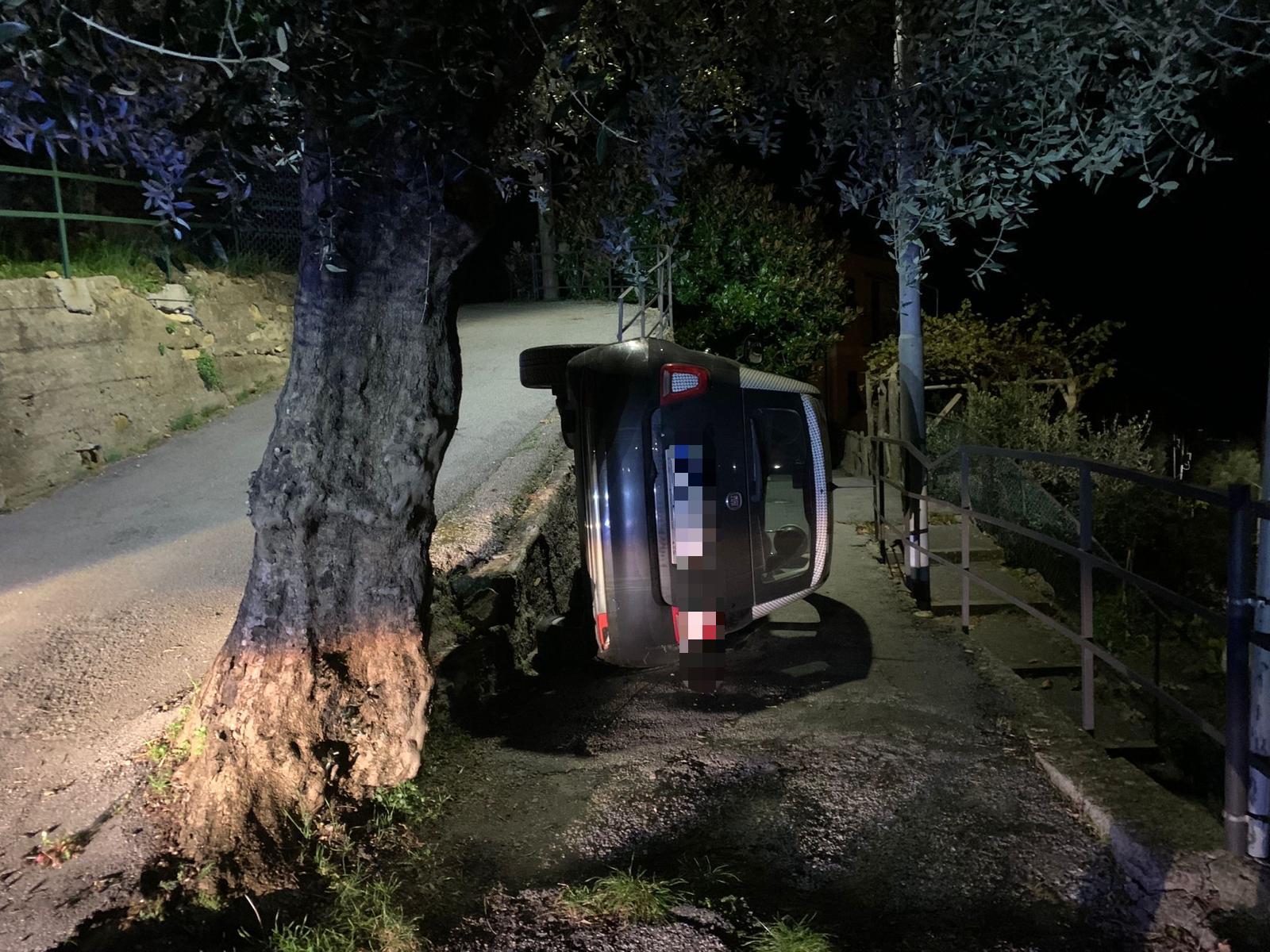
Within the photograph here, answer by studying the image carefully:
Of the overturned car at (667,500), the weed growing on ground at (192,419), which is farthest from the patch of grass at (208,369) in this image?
the overturned car at (667,500)

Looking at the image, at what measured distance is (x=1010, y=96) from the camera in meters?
5.87

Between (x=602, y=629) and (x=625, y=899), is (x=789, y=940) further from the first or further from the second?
(x=602, y=629)

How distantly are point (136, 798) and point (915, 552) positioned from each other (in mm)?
5423

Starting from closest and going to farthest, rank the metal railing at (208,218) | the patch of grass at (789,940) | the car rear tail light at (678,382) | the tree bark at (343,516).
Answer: the patch of grass at (789,940), the tree bark at (343,516), the car rear tail light at (678,382), the metal railing at (208,218)

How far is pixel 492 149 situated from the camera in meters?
4.75

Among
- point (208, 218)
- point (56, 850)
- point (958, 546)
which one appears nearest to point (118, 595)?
point (56, 850)

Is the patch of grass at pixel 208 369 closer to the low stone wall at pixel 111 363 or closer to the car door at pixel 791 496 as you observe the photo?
the low stone wall at pixel 111 363

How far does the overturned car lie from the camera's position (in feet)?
15.4

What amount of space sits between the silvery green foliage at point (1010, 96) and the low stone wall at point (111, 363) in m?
6.68

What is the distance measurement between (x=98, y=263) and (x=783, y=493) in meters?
7.68

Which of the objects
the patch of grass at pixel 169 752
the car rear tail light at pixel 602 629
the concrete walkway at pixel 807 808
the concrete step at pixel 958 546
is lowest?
the concrete step at pixel 958 546

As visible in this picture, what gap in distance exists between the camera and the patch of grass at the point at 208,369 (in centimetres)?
1066

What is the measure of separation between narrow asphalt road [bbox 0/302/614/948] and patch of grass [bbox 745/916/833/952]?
7.63ft

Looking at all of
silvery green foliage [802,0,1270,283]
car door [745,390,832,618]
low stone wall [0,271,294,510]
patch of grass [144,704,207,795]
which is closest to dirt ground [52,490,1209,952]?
car door [745,390,832,618]
